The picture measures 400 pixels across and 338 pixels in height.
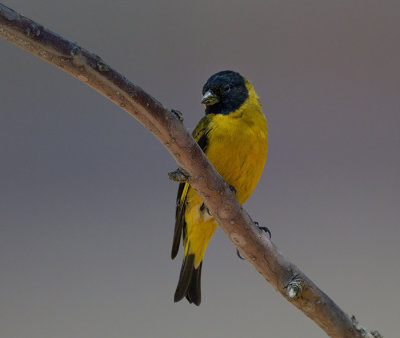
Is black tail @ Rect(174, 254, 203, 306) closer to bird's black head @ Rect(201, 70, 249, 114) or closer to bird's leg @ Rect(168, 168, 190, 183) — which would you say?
bird's black head @ Rect(201, 70, 249, 114)

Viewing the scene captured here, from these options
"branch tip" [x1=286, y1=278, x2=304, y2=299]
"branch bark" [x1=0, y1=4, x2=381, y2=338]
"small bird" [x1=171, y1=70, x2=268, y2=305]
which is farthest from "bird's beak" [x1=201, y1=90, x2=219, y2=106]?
"branch tip" [x1=286, y1=278, x2=304, y2=299]

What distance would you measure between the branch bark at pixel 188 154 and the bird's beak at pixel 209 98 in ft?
1.69

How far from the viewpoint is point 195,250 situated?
157 cm

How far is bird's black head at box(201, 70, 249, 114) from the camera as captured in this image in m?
1.53

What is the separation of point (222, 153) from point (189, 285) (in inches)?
18.1

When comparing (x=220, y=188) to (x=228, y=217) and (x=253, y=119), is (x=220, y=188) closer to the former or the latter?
(x=228, y=217)

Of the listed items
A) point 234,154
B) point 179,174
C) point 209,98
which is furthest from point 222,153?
point 179,174

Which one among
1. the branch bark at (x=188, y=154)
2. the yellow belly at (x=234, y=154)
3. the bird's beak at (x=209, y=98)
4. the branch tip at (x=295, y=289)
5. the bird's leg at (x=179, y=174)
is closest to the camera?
the branch bark at (x=188, y=154)

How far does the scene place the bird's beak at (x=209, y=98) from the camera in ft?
4.97

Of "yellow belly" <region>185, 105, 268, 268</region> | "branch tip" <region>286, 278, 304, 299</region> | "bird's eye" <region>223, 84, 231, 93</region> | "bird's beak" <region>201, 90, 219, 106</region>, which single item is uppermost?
"bird's eye" <region>223, 84, 231, 93</region>

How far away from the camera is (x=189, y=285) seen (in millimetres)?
1546

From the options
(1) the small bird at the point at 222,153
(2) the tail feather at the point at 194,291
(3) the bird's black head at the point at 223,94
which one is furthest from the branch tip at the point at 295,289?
(3) the bird's black head at the point at 223,94

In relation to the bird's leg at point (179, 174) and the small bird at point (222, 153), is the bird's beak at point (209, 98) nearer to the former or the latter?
the small bird at point (222, 153)

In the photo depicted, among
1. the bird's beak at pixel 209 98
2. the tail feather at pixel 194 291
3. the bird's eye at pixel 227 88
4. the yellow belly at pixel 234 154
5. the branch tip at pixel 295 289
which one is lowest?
the branch tip at pixel 295 289
